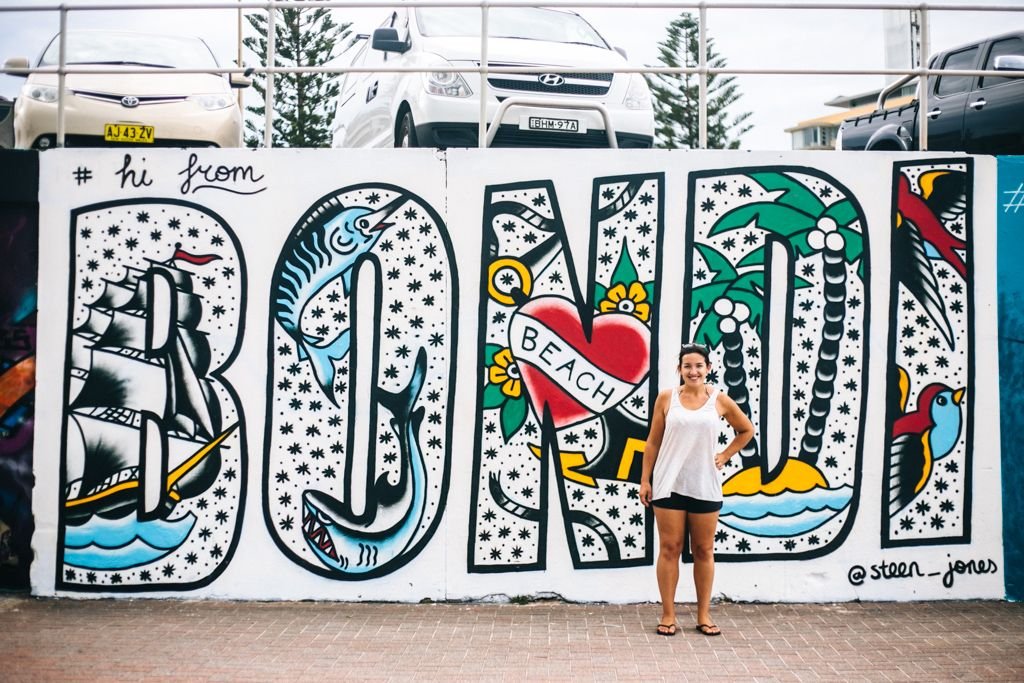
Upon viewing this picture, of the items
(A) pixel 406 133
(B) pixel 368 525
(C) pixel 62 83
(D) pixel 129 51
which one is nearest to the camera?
(B) pixel 368 525

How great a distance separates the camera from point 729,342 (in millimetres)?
6703

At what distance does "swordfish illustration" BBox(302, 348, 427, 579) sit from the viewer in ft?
21.4

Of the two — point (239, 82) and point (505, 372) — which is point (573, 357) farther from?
point (239, 82)

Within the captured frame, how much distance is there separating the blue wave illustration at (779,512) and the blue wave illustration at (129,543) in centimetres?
398

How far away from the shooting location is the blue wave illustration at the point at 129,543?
6551mm

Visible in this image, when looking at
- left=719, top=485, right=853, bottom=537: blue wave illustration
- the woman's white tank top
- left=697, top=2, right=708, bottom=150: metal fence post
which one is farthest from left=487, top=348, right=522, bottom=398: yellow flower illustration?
left=697, top=2, right=708, bottom=150: metal fence post

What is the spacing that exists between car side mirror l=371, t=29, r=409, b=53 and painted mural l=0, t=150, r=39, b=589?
9.48ft

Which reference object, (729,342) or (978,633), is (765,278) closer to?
(729,342)

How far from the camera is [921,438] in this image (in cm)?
668

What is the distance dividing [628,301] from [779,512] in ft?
6.26

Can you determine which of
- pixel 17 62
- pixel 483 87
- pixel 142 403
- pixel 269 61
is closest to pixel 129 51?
pixel 17 62

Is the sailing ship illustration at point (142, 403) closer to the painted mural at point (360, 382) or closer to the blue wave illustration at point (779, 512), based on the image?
the painted mural at point (360, 382)

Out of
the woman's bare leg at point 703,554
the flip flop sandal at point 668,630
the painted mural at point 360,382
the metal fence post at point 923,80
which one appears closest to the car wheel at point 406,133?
the painted mural at point 360,382

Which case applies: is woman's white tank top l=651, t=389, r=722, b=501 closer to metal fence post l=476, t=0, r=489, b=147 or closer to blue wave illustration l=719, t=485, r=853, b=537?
blue wave illustration l=719, t=485, r=853, b=537
